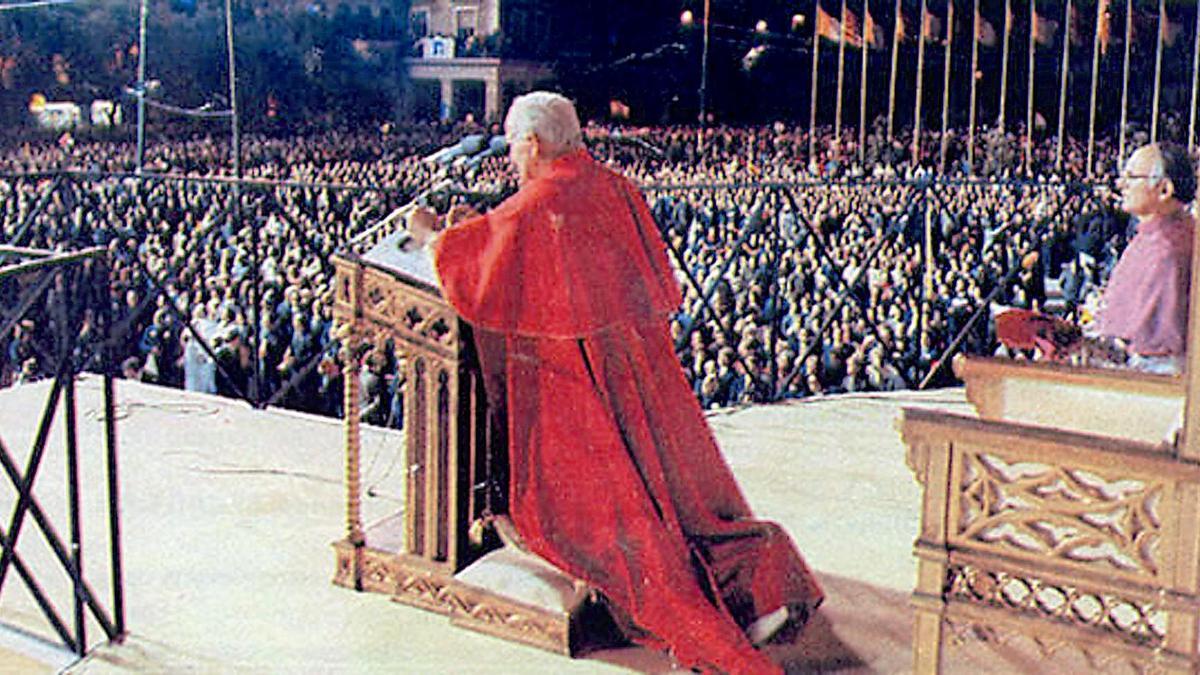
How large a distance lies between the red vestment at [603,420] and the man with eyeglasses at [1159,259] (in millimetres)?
899

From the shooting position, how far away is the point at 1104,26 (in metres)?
12.0

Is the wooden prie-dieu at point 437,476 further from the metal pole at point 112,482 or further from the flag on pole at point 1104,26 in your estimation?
the flag on pole at point 1104,26

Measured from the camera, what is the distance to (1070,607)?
2.08m

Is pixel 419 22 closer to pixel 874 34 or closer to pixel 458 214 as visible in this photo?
pixel 874 34

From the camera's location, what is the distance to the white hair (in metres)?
2.58

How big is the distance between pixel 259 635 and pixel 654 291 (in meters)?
1.02

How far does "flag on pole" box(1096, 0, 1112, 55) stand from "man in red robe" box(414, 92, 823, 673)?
9651 mm

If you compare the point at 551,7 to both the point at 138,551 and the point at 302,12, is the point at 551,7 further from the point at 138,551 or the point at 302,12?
the point at 138,551

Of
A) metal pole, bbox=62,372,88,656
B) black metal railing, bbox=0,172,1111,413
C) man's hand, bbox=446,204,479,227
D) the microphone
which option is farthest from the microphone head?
metal pole, bbox=62,372,88,656

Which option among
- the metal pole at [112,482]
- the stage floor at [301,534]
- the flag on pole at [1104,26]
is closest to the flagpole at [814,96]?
the flag on pole at [1104,26]

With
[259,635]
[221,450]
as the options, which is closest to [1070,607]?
[259,635]

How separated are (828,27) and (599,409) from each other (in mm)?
10690

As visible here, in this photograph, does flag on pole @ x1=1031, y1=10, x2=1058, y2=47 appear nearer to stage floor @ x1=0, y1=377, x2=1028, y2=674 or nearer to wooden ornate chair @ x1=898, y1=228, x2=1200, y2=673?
stage floor @ x1=0, y1=377, x2=1028, y2=674

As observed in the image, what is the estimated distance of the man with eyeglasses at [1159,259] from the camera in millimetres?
2816
